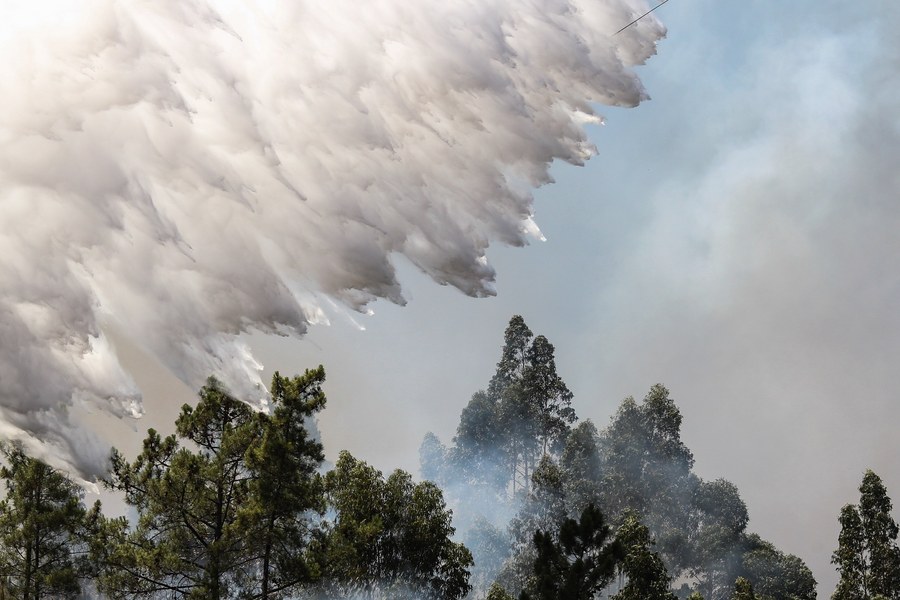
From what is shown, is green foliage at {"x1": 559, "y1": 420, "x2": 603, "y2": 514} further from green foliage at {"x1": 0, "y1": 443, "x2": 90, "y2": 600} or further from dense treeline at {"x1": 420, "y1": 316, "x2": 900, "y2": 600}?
green foliage at {"x1": 0, "y1": 443, "x2": 90, "y2": 600}

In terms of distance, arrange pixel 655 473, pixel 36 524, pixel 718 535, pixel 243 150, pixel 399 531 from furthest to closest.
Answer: pixel 655 473 → pixel 718 535 → pixel 399 531 → pixel 36 524 → pixel 243 150

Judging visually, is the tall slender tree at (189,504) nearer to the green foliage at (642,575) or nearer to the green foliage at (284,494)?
the green foliage at (284,494)

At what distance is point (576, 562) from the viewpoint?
43.5 meters

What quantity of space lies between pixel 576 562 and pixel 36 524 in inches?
823

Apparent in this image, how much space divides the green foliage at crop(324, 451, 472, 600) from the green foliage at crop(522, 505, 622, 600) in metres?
4.54

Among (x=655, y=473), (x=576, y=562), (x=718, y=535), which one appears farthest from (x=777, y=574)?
(x=576, y=562)

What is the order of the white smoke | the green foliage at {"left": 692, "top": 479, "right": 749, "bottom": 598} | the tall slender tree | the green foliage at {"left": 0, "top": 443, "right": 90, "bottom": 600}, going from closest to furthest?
the white smoke < the tall slender tree < the green foliage at {"left": 0, "top": 443, "right": 90, "bottom": 600} < the green foliage at {"left": 692, "top": 479, "right": 749, "bottom": 598}

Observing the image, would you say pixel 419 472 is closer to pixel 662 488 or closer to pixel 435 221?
pixel 662 488

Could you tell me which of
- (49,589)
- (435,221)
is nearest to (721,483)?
(49,589)

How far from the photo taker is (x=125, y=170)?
28.1 m

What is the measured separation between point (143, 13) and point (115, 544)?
65.3 ft

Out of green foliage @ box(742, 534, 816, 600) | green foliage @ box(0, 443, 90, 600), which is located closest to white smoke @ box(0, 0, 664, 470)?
green foliage @ box(0, 443, 90, 600)

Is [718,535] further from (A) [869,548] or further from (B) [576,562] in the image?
(B) [576,562]

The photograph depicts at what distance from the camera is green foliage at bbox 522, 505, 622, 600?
4319cm
